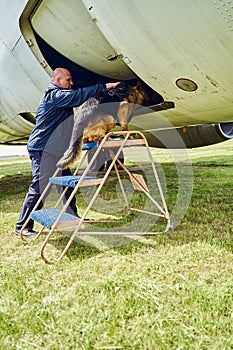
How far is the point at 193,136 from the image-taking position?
667cm

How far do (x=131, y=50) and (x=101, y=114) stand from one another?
0.68 metres

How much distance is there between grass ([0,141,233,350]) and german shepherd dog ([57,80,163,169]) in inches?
30.5

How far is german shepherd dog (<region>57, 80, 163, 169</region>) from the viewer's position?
281 centimetres

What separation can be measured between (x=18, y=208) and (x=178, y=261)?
2.57m

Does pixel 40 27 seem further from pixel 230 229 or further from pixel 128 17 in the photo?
pixel 230 229

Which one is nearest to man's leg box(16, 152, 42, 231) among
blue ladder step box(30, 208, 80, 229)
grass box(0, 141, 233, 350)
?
grass box(0, 141, 233, 350)

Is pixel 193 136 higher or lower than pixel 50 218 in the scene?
lower

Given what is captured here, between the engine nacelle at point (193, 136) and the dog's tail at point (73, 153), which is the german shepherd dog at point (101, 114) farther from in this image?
the engine nacelle at point (193, 136)

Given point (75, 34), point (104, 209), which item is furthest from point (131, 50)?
point (104, 209)

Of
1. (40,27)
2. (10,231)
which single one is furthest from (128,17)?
(10,231)

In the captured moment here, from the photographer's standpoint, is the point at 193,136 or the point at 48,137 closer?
the point at 48,137

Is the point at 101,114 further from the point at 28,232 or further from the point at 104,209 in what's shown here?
the point at 104,209

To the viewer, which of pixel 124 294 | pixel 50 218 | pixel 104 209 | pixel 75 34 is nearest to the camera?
pixel 124 294

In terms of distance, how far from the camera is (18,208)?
167 inches
